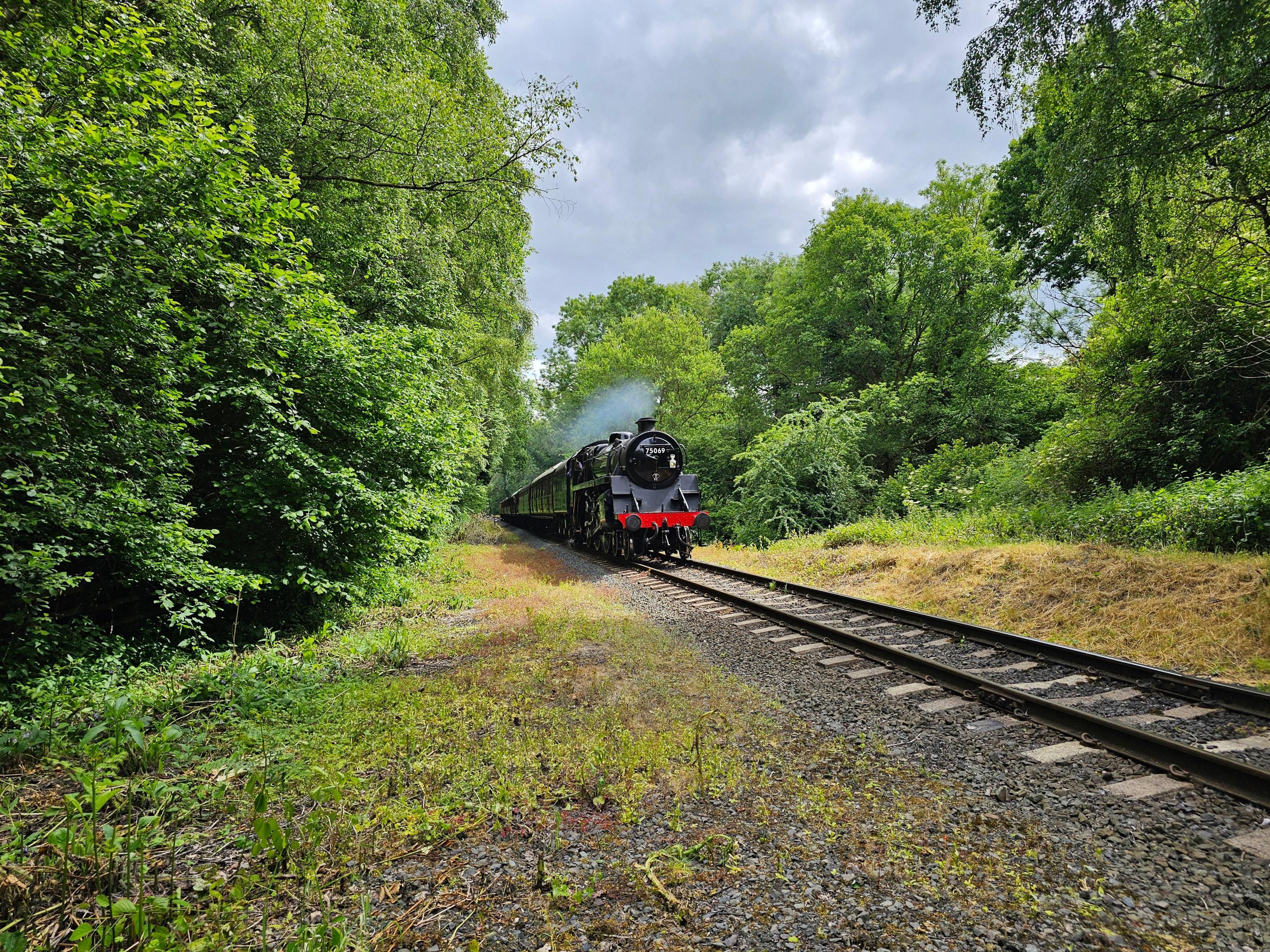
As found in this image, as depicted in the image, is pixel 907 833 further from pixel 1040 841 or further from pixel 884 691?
pixel 884 691

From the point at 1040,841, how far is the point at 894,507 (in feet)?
44.3

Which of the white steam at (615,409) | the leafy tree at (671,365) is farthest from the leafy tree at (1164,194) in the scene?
the white steam at (615,409)

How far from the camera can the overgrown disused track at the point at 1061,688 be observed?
2885mm

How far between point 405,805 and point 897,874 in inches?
89.0

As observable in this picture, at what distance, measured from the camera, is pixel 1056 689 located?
4.12m

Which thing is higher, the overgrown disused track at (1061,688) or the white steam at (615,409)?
the white steam at (615,409)

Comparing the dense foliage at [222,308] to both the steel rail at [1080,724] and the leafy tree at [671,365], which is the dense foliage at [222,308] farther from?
the leafy tree at [671,365]

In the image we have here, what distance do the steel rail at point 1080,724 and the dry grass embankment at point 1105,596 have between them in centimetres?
104

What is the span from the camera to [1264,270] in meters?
7.48

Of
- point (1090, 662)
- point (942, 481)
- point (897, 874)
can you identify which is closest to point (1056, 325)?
point (942, 481)

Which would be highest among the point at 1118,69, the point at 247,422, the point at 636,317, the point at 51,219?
the point at 636,317

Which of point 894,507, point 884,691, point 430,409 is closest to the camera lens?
point 884,691

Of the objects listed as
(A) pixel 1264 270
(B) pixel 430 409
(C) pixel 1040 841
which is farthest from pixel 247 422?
(A) pixel 1264 270

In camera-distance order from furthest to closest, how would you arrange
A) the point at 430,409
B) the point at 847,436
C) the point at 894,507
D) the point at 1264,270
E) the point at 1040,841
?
the point at 847,436, the point at 894,507, the point at 430,409, the point at 1264,270, the point at 1040,841
